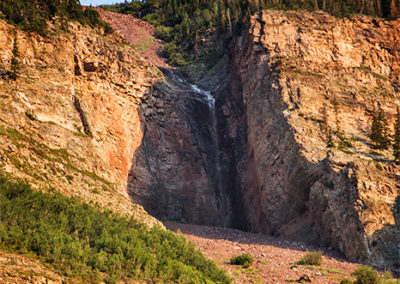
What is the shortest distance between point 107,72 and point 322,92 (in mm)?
22502

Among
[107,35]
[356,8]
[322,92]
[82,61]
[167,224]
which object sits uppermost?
[356,8]

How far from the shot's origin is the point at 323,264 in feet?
85.0

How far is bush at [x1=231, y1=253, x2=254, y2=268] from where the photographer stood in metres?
25.3

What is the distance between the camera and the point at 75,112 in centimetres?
3303

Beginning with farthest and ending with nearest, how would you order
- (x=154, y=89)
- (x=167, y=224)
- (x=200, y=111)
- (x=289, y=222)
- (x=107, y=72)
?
(x=200, y=111) < (x=154, y=89) < (x=107, y=72) < (x=167, y=224) < (x=289, y=222)

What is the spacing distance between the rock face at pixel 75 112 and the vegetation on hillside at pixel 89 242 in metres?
2.14

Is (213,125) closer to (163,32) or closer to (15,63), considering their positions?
(15,63)

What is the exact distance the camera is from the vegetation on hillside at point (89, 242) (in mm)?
16531

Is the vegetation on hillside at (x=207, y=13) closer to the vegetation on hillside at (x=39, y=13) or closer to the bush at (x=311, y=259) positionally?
the vegetation on hillside at (x=39, y=13)

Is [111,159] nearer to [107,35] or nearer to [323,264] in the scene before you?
[107,35]

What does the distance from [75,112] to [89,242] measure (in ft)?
52.5

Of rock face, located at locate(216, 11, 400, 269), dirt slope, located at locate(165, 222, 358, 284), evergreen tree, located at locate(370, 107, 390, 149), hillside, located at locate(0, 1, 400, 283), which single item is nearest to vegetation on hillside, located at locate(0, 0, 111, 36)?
hillside, located at locate(0, 1, 400, 283)

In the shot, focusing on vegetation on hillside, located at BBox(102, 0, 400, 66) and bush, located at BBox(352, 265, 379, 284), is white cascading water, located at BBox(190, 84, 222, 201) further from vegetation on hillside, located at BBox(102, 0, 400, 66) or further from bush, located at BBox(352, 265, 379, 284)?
bush, located at BBox(352, 265, 379, 284)

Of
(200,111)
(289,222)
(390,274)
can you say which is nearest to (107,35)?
(200,111)
